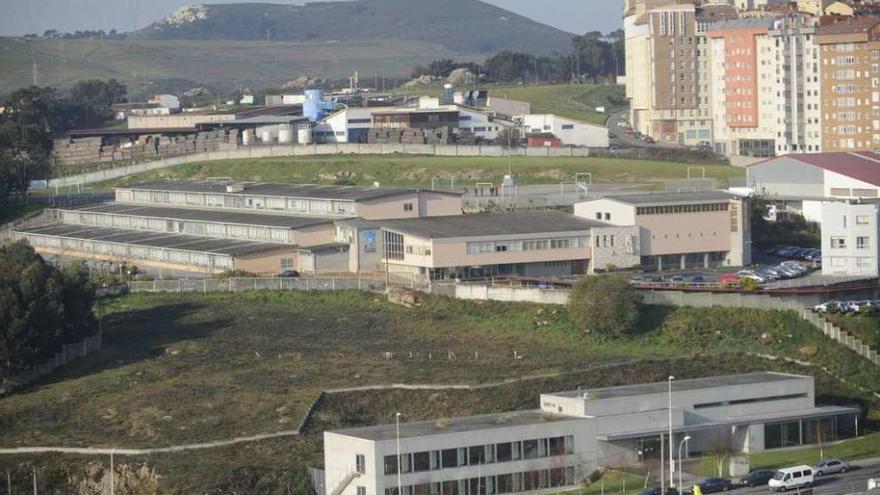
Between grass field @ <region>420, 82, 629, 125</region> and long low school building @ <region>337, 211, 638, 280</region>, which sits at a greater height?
grass field @ <region>420, 82, 629, 125</region>

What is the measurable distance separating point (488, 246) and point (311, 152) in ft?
119

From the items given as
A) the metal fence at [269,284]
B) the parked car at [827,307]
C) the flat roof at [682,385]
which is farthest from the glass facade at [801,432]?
the metal fence at [269,284]

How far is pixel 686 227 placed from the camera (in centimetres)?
6000

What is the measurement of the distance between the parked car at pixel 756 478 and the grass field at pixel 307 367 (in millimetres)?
6952

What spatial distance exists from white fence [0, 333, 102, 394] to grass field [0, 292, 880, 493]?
0.43 meters

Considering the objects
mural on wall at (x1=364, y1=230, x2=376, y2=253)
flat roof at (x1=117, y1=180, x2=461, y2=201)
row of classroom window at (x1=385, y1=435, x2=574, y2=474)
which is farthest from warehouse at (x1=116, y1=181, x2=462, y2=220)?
row of classroom window at (x1=385, y1=435, x2=574, y2=474)

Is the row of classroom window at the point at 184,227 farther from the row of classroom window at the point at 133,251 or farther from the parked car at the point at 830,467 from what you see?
the parked car at the point at 830,467

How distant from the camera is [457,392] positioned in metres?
46.0

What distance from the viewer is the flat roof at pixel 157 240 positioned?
6241 cm

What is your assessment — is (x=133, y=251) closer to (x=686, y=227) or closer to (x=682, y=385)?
(x=686, y=227)

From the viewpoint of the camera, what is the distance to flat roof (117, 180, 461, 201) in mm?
65000

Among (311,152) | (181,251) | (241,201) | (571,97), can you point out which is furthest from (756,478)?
(571,97)

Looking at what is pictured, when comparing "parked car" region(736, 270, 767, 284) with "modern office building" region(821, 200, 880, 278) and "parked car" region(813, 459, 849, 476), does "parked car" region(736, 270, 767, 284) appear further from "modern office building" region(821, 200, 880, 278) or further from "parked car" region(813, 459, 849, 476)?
"parked car" region(813, 459, 849, 476)

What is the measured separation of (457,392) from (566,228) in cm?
1388
